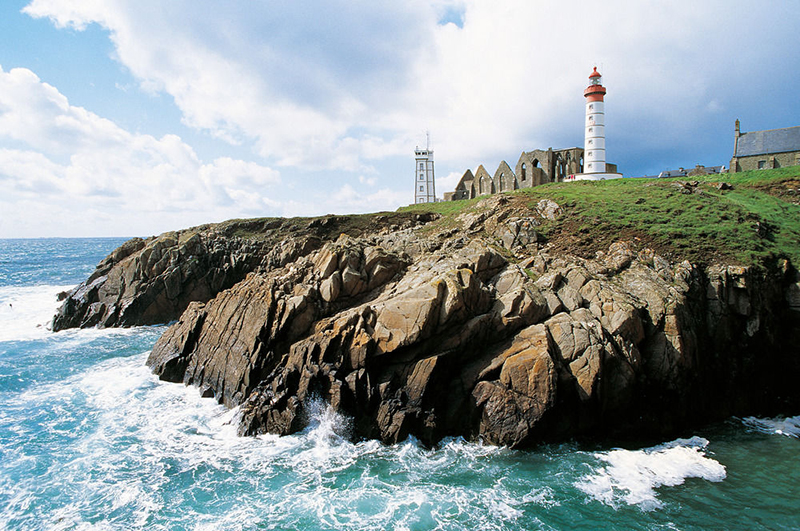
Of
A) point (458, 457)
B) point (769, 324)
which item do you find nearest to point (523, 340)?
point (458, 457)

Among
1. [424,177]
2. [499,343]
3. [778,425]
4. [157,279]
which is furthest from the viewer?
[424,177]

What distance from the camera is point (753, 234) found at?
77.0ft

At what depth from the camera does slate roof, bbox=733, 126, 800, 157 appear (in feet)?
131

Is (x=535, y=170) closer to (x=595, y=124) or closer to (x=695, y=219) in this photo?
(x=595, y=124)

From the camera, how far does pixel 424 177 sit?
249 feet

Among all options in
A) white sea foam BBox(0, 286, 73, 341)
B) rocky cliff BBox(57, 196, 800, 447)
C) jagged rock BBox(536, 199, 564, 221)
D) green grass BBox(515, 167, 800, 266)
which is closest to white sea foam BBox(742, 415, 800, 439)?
rocky cliff BBox(57, 196, 800, 447)

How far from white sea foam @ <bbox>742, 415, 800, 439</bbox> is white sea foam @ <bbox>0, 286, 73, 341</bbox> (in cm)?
4860

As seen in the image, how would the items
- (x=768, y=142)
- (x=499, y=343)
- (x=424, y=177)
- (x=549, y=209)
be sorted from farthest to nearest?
(x=424, y=177) → (x=768, y=142) → (x=549, y=209) → (x=499, y=343)

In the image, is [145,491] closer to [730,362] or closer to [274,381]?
[274,381]

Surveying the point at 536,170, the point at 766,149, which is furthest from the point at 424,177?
the point at 766,149

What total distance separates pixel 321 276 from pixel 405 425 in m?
9.90

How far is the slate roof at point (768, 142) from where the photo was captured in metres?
39.9

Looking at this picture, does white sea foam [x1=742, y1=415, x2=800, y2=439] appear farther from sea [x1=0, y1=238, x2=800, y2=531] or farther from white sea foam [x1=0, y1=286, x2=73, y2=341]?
white sea foam [x1=0, y1=286, x2=73, y2=341]

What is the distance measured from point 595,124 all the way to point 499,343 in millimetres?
35884
